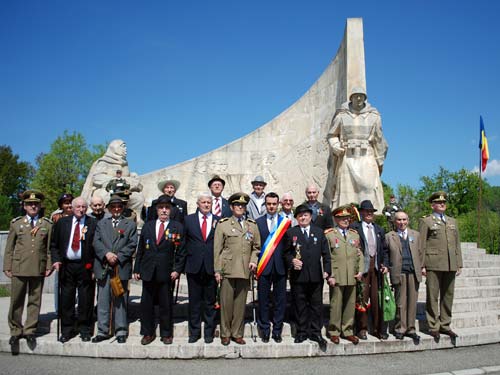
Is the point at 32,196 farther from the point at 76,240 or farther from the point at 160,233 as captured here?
the point at 160,233

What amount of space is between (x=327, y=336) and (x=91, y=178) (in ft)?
24.2

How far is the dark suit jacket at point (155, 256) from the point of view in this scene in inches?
181

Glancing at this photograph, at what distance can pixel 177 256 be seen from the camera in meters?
4.70

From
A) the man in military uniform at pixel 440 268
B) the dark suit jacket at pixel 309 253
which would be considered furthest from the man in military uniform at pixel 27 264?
the man in military uniform at pixel 440 268

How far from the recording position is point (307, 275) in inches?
180

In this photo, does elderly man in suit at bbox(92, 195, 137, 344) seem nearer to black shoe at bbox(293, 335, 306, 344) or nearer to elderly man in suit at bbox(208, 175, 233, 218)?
elderly man in suit at bbox(208, 175, 233, 218)

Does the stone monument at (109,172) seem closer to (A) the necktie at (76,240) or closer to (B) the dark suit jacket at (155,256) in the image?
(A) the necktie at (76,240)

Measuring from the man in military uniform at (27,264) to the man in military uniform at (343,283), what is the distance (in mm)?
3304

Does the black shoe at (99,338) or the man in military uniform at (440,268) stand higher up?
the man in military uniform at (440,268)

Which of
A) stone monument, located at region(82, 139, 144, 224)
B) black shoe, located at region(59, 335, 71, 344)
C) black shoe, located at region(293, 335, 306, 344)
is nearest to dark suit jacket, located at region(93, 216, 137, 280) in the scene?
black shoe, located at region(59, 335, 71, 344)

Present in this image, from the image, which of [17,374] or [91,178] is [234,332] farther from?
[91,178]

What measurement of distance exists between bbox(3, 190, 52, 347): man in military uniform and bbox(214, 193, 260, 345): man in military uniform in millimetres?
2029

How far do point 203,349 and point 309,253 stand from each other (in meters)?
1.54

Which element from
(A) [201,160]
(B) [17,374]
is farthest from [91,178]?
(B) [17,374]
